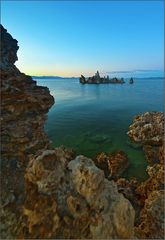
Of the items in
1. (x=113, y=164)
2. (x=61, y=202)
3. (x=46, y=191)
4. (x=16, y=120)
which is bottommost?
(x=113, y=164)

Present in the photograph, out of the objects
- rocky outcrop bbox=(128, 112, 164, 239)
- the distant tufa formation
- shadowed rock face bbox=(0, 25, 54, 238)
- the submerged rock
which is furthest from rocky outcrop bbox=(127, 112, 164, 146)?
shadowed rock face bbox=(0, 25, 54, 238)

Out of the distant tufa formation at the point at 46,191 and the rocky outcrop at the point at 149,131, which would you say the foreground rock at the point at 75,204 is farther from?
the rocky outcrop at the point at 149,131

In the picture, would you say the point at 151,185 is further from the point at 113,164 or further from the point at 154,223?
the point at 113,164

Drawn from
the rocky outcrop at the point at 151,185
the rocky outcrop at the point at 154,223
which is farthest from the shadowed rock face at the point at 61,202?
the rocky outcrop at the point at 151,185

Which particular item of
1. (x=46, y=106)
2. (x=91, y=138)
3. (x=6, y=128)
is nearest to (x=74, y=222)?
(x=6, y=128)

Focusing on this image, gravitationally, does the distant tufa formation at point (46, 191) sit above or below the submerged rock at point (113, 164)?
above

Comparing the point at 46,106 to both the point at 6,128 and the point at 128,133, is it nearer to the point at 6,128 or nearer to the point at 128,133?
the point at 6,128

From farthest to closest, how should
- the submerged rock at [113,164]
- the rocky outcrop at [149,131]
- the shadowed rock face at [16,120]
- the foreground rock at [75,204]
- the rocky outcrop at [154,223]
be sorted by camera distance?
the rocky outcrop at [149,131], the submerged rock at [113,164], the rocky outcrop at [154,223], the shadowed rock face at [16,120], the foreground rock at [75,204]

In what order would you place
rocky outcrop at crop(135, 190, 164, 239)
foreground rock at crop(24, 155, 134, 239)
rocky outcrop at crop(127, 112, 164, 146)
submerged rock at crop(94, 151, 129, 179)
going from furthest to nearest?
rocky outcrop at crop(127, 112, 164, 146) → submerged rock at crop(94, 151, 129, 179) → rocky outcrop at crop(135, 190, 164, 239) → foreground rock at crop(24, 155, 134, 239)

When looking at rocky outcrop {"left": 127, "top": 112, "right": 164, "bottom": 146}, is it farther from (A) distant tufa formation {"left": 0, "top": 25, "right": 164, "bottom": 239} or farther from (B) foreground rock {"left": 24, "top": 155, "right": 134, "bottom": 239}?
(B) foreground rock {"left": 24, "top": 155, "right": 134, "bottom": 239}

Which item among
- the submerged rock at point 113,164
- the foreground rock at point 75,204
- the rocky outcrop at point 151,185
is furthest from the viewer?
the submerged rock at point 113,164

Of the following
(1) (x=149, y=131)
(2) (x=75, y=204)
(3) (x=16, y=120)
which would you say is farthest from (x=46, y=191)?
(1) (x=149, y=131)

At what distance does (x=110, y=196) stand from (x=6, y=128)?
24.6 ft

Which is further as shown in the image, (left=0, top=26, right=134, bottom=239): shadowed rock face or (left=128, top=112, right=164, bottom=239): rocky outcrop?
(left=128, top=112, right=164, bottom=239): rocky outcrop
